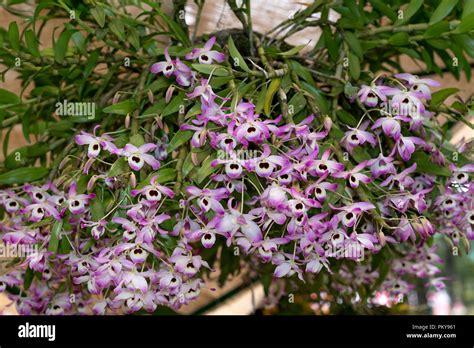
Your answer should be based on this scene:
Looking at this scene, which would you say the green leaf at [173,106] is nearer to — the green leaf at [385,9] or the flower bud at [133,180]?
the flower bud at [133,180]

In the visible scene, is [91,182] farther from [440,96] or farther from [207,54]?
[440,96]

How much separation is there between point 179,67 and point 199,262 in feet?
0.72

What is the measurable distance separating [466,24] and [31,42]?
543mm

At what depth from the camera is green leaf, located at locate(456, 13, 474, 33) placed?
758 mm

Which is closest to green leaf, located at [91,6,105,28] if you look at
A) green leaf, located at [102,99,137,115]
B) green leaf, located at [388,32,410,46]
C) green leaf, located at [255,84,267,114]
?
green leaf, located at [102,99,137,115]

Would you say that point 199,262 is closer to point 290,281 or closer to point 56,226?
point 56,226

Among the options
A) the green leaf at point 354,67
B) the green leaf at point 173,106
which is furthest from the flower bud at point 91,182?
the green leaf at point 354,67

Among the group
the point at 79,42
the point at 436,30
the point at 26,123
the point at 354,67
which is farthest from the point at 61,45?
the point at 436,30

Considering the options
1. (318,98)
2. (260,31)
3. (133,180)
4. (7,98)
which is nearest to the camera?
(133,180)

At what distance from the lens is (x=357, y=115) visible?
2.63ft

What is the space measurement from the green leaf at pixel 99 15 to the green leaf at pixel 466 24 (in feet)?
1.44

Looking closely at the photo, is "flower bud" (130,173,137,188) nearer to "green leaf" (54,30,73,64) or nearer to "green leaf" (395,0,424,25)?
"green leaf" (54,30,73,64)

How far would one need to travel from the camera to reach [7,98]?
0.84 meters
